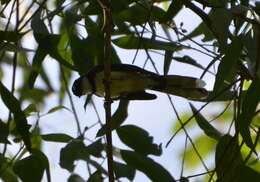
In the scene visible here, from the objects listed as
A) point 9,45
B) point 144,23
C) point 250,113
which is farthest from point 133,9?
point 250,113

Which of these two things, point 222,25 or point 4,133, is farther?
point 4,133

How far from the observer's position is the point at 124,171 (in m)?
1.75

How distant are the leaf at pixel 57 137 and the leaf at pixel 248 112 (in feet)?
1.75

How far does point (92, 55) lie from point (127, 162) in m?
0.27

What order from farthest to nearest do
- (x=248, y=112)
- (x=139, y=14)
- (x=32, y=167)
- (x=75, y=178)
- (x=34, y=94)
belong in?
(x=34, y=94) < (x=75, y=178) < (x=139, y=14) < (x=32, y=167) < (x=248, y=112)

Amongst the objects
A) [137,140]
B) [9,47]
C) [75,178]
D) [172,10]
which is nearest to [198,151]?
[137,140]

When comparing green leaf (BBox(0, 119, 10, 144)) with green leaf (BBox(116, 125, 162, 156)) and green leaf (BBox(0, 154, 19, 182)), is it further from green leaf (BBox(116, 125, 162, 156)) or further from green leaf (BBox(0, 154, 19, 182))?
green leaf (BBox(116, 125, 162, 156))

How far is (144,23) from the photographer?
68.3 inches

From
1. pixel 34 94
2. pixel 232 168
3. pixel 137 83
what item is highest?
pixel 34 94

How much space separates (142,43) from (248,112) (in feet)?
1.43

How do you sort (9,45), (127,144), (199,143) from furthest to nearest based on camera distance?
1. (199,143)
2. (127,144)
3. (9,45)

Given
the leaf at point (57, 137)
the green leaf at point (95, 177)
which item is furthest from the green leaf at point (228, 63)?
the leaf at point (57, 137)

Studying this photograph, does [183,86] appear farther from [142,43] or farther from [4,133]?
[4,133]

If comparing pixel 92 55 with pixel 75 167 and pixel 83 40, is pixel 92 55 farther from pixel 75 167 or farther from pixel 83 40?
pixel 75 167
